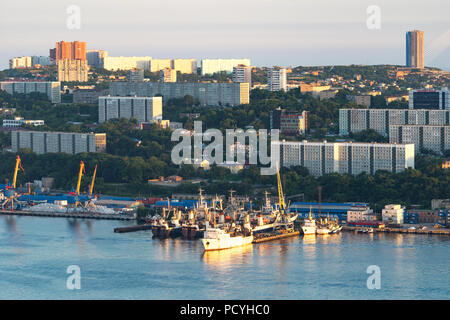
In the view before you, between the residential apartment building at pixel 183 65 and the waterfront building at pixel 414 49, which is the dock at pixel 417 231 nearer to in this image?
the waterfront building at pixel 414 49

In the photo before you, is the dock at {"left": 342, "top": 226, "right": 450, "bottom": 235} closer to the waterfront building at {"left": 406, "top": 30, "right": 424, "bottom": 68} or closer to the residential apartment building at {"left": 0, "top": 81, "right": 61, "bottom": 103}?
the residential apartment building at {"left": 0, "top": 81, "right": 61, "bottom": 103}

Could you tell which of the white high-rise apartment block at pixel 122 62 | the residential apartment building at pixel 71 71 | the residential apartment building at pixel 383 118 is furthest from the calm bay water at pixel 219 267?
the white high-rise apartment block at pixel 122 62

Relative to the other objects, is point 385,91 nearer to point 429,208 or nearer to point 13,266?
point 429,208

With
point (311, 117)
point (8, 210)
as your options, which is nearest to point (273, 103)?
point (311, 117)

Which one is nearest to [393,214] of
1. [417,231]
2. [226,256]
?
[417,231]

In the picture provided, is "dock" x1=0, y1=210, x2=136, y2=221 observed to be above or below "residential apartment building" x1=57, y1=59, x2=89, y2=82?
below

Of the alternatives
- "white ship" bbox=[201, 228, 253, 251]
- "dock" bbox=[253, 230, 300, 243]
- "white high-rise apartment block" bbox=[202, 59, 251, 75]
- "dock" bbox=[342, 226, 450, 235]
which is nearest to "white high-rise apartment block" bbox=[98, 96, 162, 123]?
"white high-rise apartment block" bbox=[202, 59, 251, 75]
